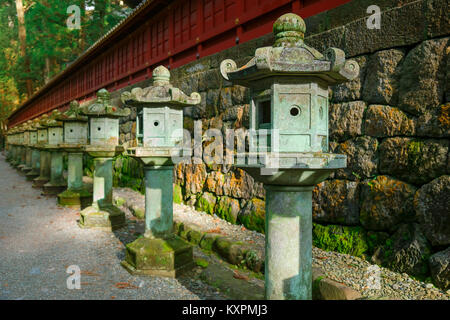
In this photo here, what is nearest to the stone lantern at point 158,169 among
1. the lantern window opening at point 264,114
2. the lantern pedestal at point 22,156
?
the lantern window opening at point 264,114

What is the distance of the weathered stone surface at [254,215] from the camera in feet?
18.5

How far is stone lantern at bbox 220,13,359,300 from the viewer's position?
8.78 feet

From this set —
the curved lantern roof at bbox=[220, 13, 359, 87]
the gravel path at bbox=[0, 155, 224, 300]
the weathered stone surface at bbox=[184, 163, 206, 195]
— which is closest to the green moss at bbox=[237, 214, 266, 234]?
the gravel path at bbox=[0, 155, 224, 300]

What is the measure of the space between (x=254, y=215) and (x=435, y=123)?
3.20m

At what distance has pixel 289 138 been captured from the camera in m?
2.86

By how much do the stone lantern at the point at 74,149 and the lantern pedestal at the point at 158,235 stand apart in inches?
201

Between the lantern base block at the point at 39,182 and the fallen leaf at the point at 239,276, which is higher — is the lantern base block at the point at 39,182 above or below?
above

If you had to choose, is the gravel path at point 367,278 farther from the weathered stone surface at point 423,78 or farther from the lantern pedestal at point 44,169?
the lantern pedestal at point 44,169

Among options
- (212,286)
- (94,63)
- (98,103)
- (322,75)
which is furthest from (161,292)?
(94,63)

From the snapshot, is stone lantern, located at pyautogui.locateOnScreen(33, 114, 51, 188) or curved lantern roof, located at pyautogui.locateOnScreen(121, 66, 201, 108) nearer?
curved lantern roof, located at pyautogui.locateOnScreen(121, 66, 201, 108)

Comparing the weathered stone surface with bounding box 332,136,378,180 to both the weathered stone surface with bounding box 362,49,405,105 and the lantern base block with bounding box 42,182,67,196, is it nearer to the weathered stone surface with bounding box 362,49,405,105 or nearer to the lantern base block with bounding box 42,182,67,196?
the weathered stone surface with bounding box 362,49,405,105

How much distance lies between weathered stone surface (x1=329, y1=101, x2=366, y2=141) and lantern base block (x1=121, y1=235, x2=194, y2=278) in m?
2.80

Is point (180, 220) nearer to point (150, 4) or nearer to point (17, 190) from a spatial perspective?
point (150, 4)

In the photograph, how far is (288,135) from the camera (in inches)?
112
